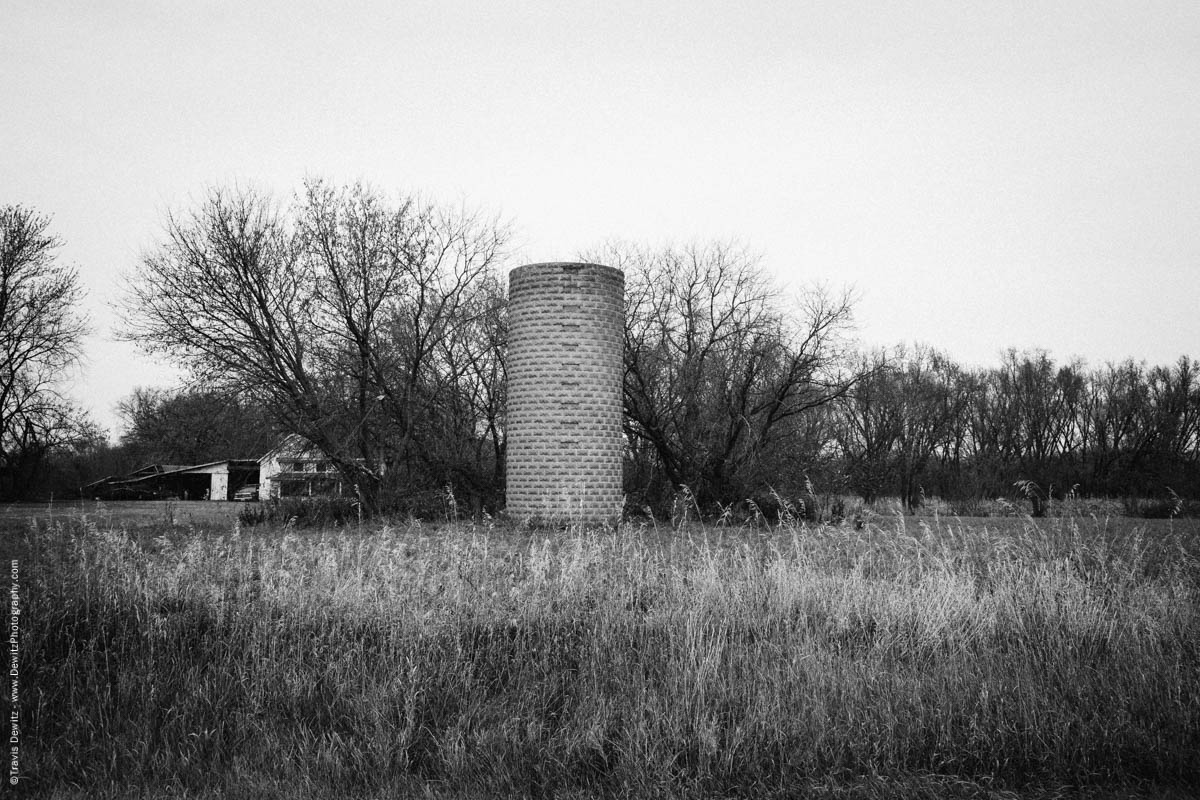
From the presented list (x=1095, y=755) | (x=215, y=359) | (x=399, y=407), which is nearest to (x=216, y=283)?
(x=215, y=359)

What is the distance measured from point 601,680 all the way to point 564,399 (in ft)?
30.2

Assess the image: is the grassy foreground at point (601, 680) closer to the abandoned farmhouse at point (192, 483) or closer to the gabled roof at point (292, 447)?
the gabled roof at point (292, 447)

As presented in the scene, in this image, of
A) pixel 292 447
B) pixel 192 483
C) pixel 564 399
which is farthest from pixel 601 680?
pixel 192 483

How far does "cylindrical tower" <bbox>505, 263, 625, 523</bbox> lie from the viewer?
47.8ft

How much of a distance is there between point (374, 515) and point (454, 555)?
855 centimetres

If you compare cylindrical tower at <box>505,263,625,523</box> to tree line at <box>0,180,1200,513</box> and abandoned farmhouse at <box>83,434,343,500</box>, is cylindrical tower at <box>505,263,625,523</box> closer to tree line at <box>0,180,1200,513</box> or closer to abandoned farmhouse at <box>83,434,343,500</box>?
tree line at <box>0,180,1200,513</box>

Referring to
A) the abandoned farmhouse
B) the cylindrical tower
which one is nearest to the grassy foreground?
the cylindrical tower

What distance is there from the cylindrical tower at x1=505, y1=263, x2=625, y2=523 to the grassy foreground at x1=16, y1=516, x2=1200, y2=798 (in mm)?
6079

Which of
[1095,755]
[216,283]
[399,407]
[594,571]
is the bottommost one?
[1095,755]

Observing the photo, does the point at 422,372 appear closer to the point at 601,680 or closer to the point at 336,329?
the point at 336,329

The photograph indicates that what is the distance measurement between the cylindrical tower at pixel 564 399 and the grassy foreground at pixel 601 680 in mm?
6079

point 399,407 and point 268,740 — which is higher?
point 399,407

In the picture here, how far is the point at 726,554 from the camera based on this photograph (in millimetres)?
9625

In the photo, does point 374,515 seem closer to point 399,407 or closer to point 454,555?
point 399,407
